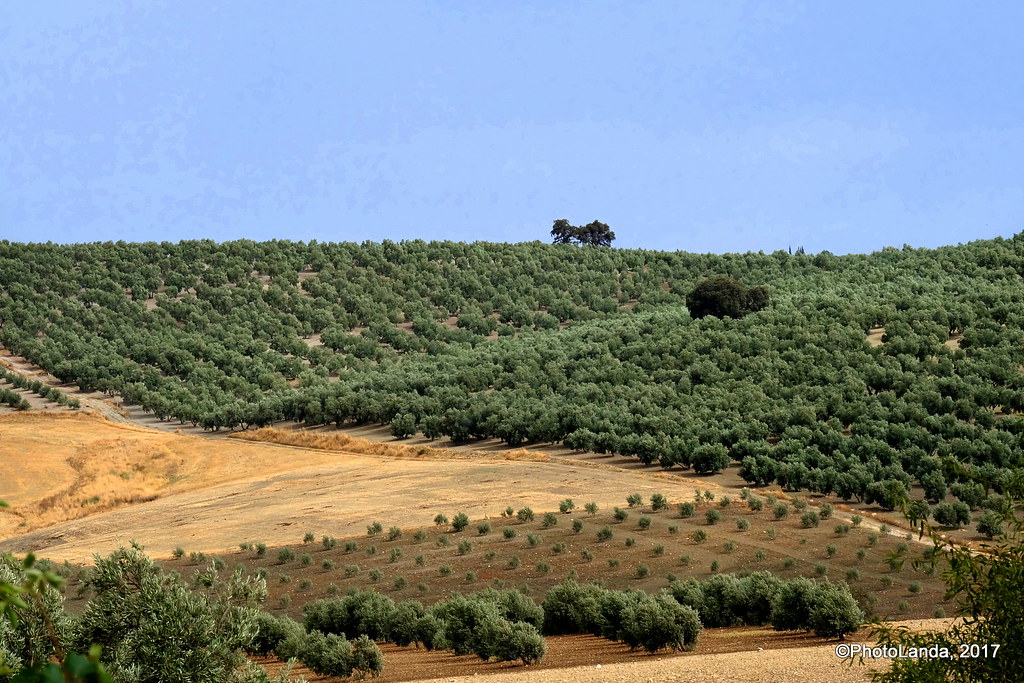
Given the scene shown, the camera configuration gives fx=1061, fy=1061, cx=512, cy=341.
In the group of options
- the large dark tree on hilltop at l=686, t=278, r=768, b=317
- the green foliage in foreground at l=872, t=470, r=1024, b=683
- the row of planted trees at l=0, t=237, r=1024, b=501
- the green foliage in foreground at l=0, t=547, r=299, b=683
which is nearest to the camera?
the green foliage in foreground at l=872, t=470, r=1024, b=683

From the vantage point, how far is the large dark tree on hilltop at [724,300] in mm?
60438

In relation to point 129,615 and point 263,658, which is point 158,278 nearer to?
point 263,658

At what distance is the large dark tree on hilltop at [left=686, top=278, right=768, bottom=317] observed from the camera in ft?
198

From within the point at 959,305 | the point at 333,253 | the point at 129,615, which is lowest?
the point at 129,615

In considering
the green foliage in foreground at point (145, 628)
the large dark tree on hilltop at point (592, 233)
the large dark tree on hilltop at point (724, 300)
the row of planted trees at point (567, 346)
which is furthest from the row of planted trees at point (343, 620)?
the large dark tree on hilltop at point (592, 233)

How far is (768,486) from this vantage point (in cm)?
3684

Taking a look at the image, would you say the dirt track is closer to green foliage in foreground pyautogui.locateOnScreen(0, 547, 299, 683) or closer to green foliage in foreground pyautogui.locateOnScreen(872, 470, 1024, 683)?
green foliage in foreground pyautogui.locateOnScreen(0, 547, 299, 683)

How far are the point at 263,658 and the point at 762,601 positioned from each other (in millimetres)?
9955

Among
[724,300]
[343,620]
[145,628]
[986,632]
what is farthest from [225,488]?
[986,632]

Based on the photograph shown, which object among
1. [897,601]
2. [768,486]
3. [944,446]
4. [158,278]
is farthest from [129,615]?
[158,278]

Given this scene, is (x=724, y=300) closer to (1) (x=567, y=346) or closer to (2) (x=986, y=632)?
(1) (x=567, y=346)

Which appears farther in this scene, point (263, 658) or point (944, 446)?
point (944, 446)

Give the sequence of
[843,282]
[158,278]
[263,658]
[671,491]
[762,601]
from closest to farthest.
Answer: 1. [263,658]
2. [762,601]
3. [671,491]
4. [843,282]
5. [158,278]

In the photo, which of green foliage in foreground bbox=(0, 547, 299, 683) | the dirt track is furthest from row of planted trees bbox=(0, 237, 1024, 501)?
green foliage in foreground bbox=(0, 547, 299, 683)
